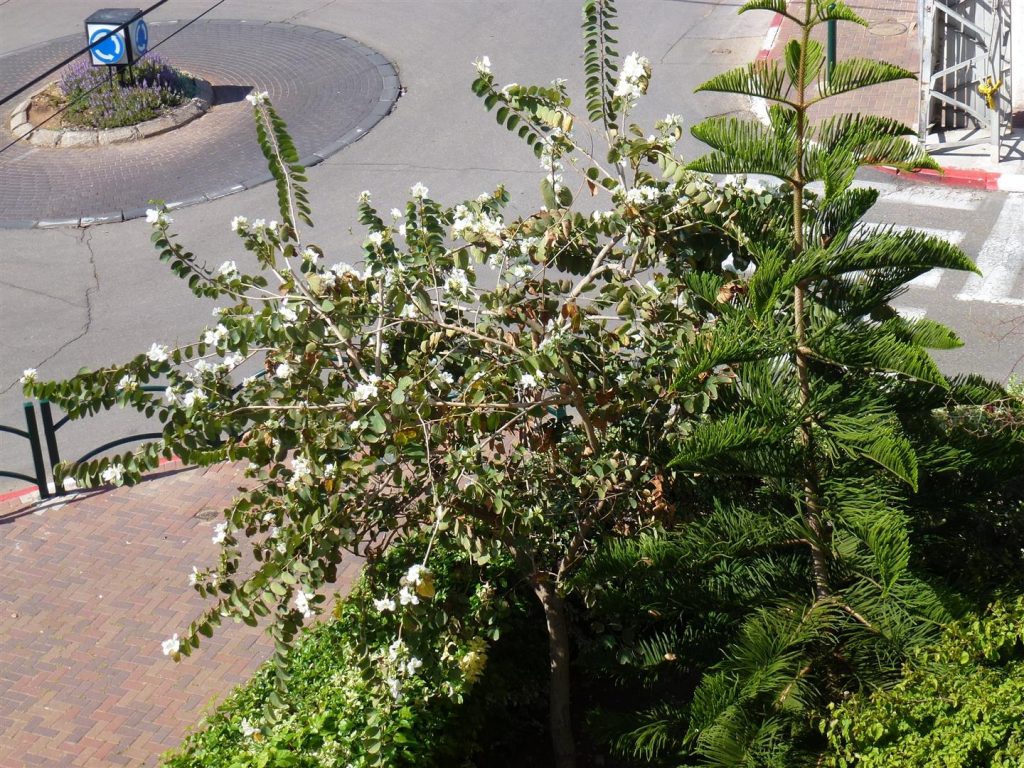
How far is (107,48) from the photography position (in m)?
17.6

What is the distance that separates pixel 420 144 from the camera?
53.2 ft

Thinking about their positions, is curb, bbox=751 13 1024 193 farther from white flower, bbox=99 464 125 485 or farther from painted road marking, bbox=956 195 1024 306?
white flower, bbox=99 464 125 485

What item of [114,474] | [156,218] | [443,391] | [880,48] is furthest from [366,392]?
[880,48]

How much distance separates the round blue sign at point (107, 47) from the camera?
17.5 m

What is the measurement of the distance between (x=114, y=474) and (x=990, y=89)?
473 inches

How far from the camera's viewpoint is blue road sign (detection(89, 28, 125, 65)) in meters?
17.5

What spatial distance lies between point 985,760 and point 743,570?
48.7 inches

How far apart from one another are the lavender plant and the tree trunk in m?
13.6

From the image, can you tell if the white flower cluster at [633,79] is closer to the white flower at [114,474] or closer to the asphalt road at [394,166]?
the white flower at [114,474]

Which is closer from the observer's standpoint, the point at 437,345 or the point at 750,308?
the point at 750,308

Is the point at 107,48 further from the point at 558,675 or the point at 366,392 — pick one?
the point at 366,392

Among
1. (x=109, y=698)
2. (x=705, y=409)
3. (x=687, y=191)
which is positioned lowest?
(x=109, y=698)

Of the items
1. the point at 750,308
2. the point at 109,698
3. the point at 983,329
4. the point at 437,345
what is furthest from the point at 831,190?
the point at 983,329

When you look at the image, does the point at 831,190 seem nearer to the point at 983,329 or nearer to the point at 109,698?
the point at 109,698
